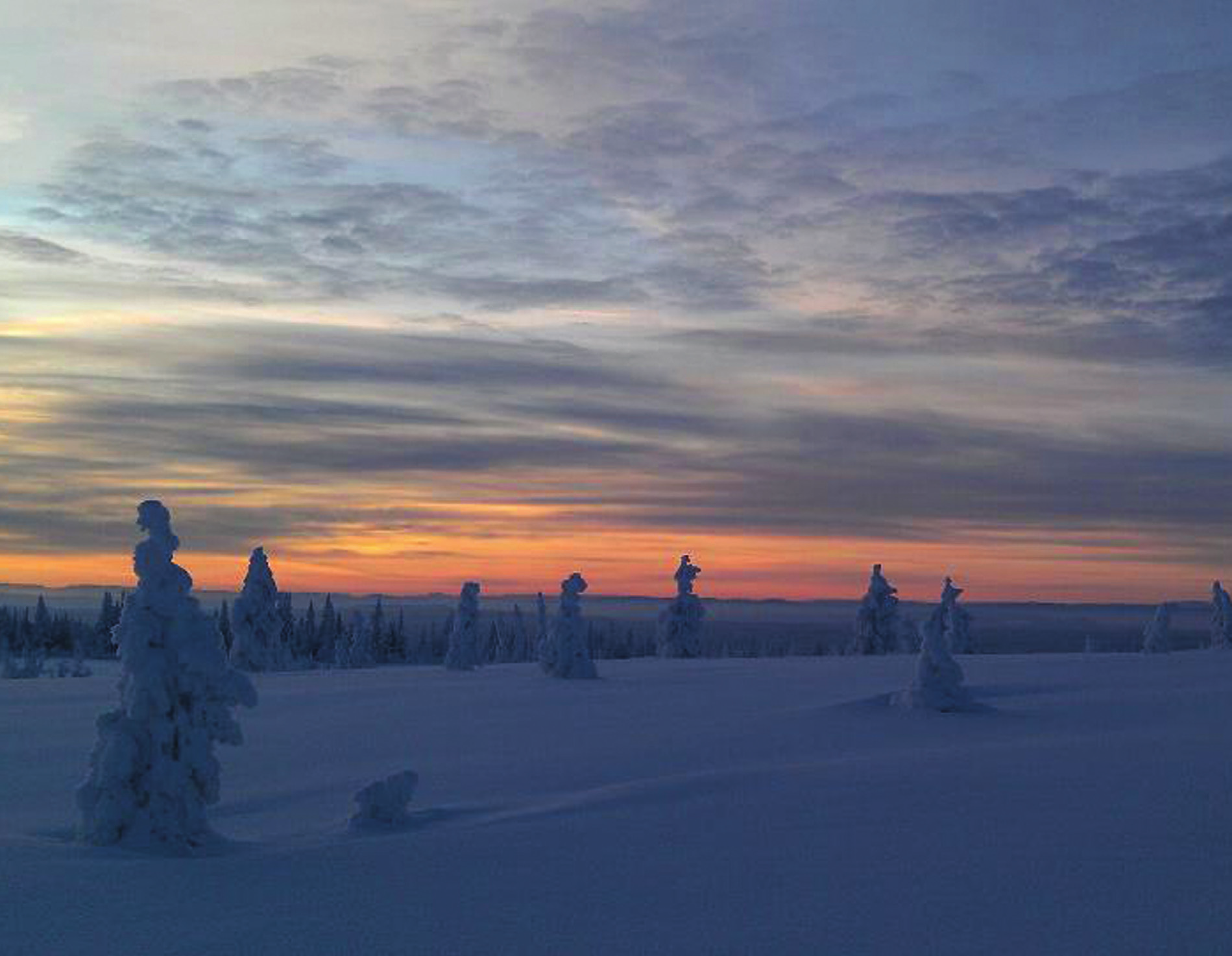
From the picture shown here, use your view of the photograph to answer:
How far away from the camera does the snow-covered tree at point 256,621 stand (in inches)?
2463

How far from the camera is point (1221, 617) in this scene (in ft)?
190

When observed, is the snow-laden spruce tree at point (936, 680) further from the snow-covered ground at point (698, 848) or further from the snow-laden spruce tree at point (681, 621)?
the snow-laden spruce tree at point (681, 621)

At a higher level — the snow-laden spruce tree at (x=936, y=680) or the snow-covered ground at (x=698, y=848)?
the snow-laden spruce tree at (x=936, y=680)

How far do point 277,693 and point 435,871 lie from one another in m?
27.3

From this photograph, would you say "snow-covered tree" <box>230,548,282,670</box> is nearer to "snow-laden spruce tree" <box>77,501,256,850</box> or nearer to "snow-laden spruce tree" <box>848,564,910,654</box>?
"snow-laden spruce tree" <box>848,564,910,654</box>

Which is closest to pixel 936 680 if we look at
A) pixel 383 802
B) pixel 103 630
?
pixel 383 802

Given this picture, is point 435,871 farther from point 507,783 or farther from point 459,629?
point 459,629

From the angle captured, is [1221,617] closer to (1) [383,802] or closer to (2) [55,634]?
(1) [383,802]

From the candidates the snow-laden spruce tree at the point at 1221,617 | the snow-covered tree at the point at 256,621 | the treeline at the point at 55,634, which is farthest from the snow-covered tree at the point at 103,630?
the snow-laden spruce tree at the point at 1221,617

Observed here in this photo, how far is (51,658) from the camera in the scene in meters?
90.8

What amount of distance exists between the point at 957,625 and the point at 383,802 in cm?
5936

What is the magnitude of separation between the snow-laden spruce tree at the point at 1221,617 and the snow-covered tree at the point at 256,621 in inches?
1788

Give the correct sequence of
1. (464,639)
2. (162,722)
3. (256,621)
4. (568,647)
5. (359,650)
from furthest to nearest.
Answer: (359,650) → (256,621) → (464,639) → (568,647) → (162,722)

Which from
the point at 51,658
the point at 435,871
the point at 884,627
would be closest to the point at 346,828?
the point at 435,871
